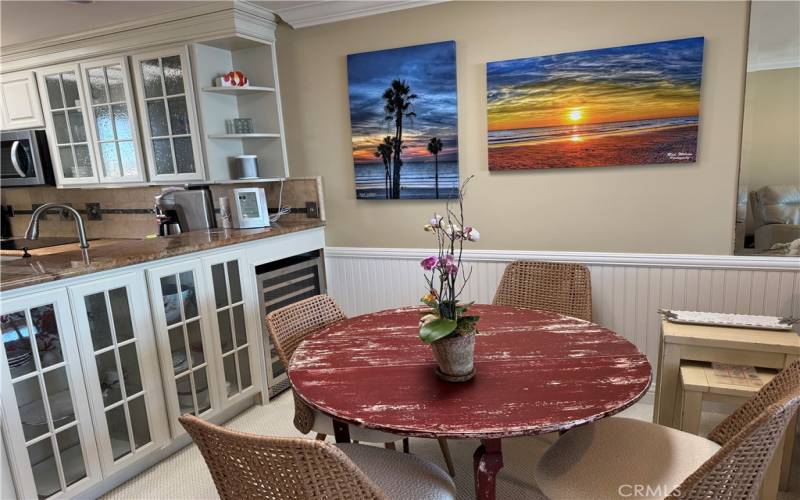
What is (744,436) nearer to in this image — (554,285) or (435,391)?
(435,391)

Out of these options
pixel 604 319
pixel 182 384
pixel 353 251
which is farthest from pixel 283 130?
pixel 604 319

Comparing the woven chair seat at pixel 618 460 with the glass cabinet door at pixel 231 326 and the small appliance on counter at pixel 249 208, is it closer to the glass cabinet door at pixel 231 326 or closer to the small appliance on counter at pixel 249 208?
the glass cabinet door at pixel 231 326

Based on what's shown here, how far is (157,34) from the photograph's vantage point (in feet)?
9.76

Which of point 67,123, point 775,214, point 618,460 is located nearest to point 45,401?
point 618,460

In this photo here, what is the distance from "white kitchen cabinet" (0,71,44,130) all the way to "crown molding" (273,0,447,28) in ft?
6.54

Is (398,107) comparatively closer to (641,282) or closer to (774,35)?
(641,282)

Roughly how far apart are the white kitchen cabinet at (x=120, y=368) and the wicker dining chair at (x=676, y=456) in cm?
176

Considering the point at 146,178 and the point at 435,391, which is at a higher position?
the point at 146,178

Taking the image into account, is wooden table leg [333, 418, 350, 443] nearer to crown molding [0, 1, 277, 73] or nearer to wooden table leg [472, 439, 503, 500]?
wooden table leg [472, 439, 503, 500]

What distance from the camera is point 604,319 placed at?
265 centimetres

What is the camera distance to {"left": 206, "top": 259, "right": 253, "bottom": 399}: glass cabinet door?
98.3 inches

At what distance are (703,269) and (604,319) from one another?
551 millimetres

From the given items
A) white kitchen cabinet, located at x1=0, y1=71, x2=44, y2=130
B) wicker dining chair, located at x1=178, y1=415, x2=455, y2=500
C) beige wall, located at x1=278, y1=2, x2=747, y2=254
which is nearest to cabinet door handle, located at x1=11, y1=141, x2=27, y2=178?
white kitchen cabinet, located at x1=0, y1=71, x2=44, y2=130

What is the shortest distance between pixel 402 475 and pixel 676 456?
0.79 meters
